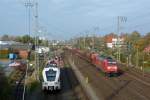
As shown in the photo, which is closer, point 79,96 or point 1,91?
point 1,91

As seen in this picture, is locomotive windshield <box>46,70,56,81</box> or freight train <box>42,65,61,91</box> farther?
locomotive windshield <box>46,70,56,81</box>

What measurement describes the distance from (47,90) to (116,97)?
8236 mm

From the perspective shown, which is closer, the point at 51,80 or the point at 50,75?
the point at 51,80

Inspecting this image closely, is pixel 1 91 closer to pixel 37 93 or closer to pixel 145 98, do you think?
pixel 37 93

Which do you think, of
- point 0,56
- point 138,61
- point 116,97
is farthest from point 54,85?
point 0,56

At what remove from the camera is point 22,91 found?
4122cm

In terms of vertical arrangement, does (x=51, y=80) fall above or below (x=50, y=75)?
below

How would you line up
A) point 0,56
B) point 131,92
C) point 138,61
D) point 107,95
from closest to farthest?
point 107,95 < point 131,92 < point 138,61 < point 0,56

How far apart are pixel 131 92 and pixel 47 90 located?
880 centimetres

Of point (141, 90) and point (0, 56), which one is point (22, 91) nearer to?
point (141, 90)

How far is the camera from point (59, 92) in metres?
40.8

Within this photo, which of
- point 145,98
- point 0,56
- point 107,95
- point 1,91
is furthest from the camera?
point 0,56

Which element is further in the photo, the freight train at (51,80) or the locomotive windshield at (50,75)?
the locomotive windshield at (50,75)

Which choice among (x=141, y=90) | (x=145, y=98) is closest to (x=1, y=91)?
(x=145, y=98)
